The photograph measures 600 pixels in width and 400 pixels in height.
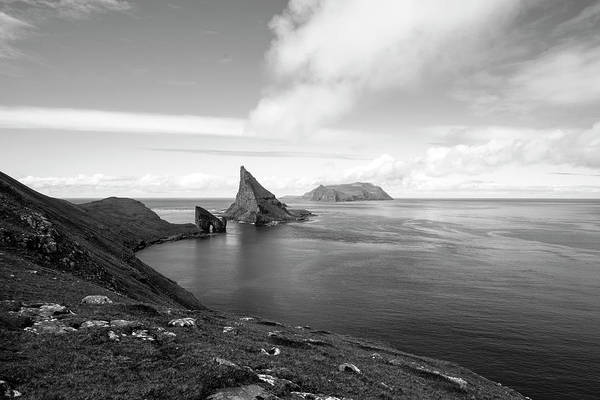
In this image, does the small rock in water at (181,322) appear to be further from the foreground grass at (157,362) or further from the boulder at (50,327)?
the boulder at (50,327)

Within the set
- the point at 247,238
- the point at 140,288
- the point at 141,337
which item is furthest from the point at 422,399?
the point at 247,238

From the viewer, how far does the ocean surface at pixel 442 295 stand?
45.3 meters

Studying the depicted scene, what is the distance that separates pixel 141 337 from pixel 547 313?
6826 centimetres

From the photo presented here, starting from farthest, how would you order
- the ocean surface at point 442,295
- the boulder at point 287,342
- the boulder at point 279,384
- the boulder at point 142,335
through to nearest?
the ocean surface at point 442,295 < the boulder at point 287,342 < the boulder at point 142,335 < the boulder at point 279,384

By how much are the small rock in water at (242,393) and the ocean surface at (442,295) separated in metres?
36.6

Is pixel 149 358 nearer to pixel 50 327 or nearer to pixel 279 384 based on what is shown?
pixel 50 327

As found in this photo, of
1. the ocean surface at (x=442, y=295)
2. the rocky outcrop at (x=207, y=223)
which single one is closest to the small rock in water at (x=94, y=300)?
the ocean surface at (x=442, y=295)

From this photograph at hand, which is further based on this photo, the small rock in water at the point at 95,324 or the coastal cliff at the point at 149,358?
the small rock in water at the point at 95,324

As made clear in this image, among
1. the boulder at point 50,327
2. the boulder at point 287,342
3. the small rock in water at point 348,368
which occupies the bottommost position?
the boulder at point 287,342

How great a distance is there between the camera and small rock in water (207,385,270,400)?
15.5 meters

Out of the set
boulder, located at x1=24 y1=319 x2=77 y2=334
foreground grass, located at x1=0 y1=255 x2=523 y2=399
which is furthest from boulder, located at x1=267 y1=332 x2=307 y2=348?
boulder, located at x1=24 y1=319 x2=77 y2=334

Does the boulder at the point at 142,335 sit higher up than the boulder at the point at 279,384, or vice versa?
the boulder at the point at 142,335

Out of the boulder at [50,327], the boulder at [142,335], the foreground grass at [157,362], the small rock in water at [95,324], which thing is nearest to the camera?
the foreground grass at [157,362]

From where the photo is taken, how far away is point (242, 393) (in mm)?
15961
